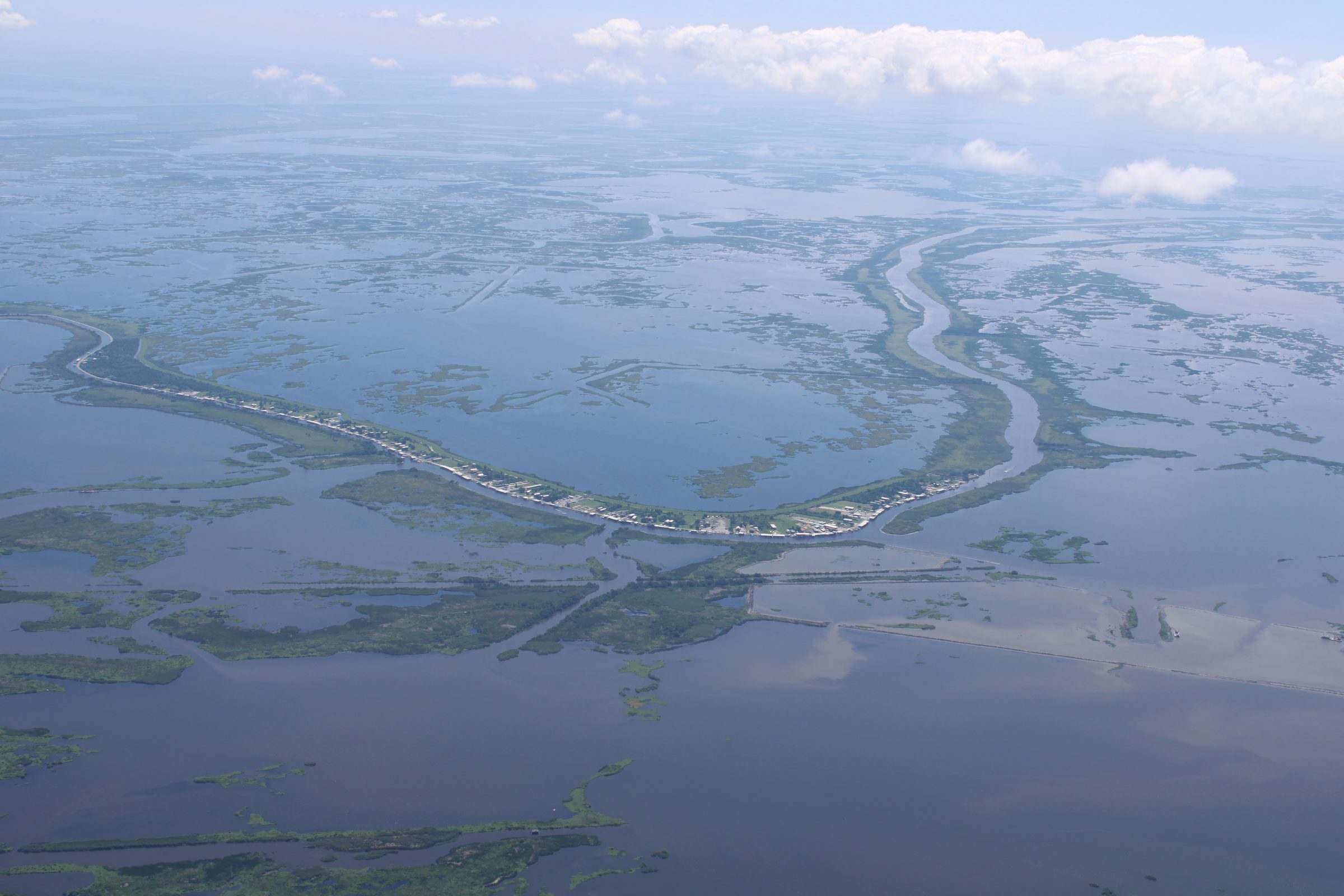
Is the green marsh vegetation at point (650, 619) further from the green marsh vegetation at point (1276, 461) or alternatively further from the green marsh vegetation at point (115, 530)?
the green marsh vegetation at point (1276, 461)

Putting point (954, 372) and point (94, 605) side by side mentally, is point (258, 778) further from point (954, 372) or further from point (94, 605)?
point (954, 372)

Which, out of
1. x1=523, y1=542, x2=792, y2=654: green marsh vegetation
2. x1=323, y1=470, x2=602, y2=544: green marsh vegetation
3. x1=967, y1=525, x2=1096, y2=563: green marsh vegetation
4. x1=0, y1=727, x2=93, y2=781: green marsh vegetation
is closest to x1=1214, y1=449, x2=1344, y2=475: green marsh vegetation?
x1=967, y1=525, x2=1096, y2=563: green marsh vegetation

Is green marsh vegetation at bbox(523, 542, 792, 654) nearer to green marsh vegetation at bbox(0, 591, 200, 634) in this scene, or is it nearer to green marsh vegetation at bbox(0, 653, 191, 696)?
green marsh vegetation at bbox(0, 653, 191, 696)

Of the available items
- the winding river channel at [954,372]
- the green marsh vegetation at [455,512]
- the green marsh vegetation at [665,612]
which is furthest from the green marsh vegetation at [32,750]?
the winding river channel at [954,372]

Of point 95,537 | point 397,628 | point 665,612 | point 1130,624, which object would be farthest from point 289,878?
point 1130,624

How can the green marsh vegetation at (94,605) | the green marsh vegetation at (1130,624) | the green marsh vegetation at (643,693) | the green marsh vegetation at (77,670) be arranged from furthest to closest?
the green marsh vegetation at (1130,624)
the green marsh vegetation at (94,605)
the green marsh vegetation at (77,670)
the green marsh vegetation at (643,693)
